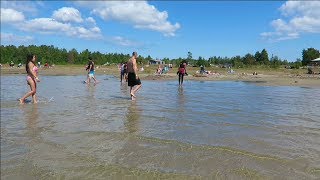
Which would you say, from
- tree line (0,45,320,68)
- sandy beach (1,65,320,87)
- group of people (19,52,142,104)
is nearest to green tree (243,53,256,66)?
tree line (0,45,320,68)

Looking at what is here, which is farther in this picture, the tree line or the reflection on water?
the tree line

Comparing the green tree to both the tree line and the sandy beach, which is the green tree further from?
the sandy beach

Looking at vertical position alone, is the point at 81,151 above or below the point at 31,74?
below

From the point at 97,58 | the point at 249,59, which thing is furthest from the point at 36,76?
the point at 97,58

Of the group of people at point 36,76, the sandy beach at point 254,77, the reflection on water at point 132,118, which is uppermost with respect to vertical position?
the group of people at point 36,76

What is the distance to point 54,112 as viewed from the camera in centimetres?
1023

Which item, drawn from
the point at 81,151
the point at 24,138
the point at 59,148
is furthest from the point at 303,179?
the point at 24,138

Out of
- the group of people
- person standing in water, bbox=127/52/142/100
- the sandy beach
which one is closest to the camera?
the group of people

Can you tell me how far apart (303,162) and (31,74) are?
9.86 m

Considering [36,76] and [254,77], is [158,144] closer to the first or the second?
[36,76]

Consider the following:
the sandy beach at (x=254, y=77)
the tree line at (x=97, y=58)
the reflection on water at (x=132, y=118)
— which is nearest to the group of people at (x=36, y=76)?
the reflection on water at (x=132, y=118)

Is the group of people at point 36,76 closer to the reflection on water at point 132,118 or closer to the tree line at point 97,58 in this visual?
the reflection on water at point 132,118

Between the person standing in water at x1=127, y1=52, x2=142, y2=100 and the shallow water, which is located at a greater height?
the person standing in water at x1=127, y1=52, x2=142, y2=100

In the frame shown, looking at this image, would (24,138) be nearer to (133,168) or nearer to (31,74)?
(133,168)
